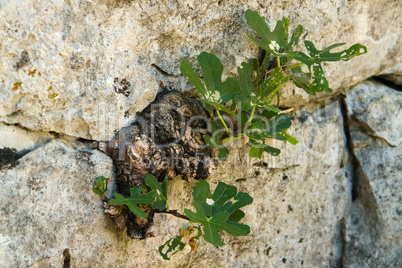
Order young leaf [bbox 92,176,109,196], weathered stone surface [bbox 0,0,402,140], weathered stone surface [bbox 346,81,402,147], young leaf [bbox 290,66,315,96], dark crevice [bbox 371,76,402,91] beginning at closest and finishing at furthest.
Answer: weathered stone surface [bbox 0,0,402,140] → young leaf [bbox 92,176,109,196] → young leaf [bbox 290,66,315,96] → weathered stone surface [bbox 346,81,402,147] → dark crevice [bbox 371,76,402,91]

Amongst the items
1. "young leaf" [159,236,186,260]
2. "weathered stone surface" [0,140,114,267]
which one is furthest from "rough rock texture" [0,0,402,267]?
"young leaf" [159,236,186,260]

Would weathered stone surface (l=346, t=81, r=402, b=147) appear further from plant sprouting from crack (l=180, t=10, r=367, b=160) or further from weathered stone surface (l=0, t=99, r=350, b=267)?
plant sprouting from crack (l=180, t=10, r=367, b=160)

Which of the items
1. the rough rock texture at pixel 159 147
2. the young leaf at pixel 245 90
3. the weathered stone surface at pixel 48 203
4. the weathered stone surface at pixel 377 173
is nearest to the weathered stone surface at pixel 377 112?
the weathered stone surface at pixel 377 173

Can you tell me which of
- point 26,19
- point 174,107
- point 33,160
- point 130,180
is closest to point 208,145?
point 174,107

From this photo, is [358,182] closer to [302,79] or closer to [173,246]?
[302,79]

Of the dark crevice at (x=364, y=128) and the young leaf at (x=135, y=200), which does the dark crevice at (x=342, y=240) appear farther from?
the young leaf at (x=135, y=200)
